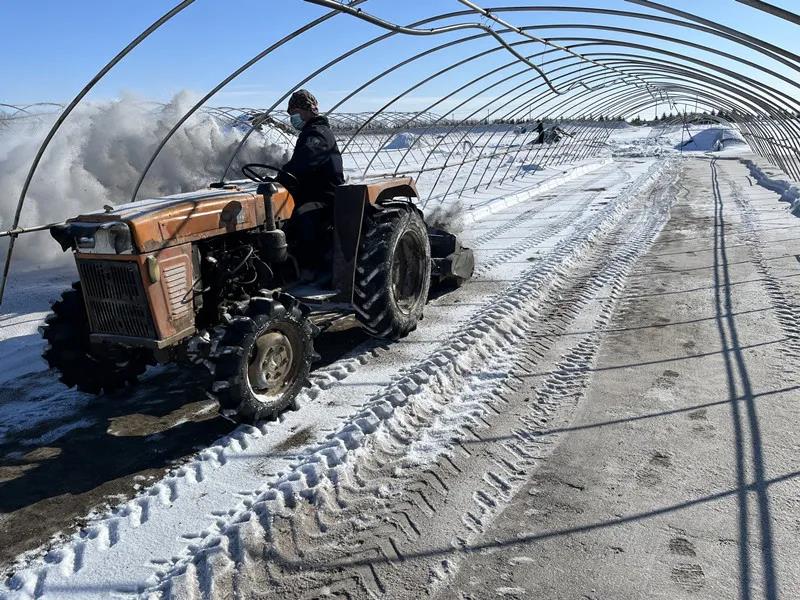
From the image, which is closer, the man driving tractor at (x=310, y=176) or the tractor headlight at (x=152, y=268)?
the tractor headlight at (x=152, y=268)

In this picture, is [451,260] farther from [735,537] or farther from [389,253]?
[735,537]

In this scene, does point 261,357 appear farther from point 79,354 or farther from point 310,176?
point 310,176

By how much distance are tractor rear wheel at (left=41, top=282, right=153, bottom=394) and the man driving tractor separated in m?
1.40

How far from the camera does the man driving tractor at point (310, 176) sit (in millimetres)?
4555

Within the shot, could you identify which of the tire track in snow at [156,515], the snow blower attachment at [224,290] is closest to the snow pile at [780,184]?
the snow blower attachment at [224,290]

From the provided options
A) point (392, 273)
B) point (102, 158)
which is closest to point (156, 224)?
point (392, 273)

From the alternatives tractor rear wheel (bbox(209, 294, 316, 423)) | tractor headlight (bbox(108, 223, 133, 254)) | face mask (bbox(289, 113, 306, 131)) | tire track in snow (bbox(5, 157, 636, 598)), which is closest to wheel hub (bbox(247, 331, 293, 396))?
tractor rear wheel (bbox(209, 294, 316, 423))

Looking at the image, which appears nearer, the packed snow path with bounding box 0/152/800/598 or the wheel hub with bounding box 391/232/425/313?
the packed snow path with bounding box 0/152/800/598

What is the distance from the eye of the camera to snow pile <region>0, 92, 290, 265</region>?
9617mm

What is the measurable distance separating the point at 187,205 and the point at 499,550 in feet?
8.28

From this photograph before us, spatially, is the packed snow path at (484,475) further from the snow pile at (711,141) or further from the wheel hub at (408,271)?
the snow pile at (711,141)

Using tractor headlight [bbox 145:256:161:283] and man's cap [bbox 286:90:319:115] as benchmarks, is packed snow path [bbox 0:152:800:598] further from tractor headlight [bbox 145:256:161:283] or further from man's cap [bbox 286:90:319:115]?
man's cap [bbox 286:90:319:115]

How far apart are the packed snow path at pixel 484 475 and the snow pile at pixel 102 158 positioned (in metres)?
7.03

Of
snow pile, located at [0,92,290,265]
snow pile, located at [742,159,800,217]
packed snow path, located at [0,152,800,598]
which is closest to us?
packed snow path, located at [0,152,800,598]
